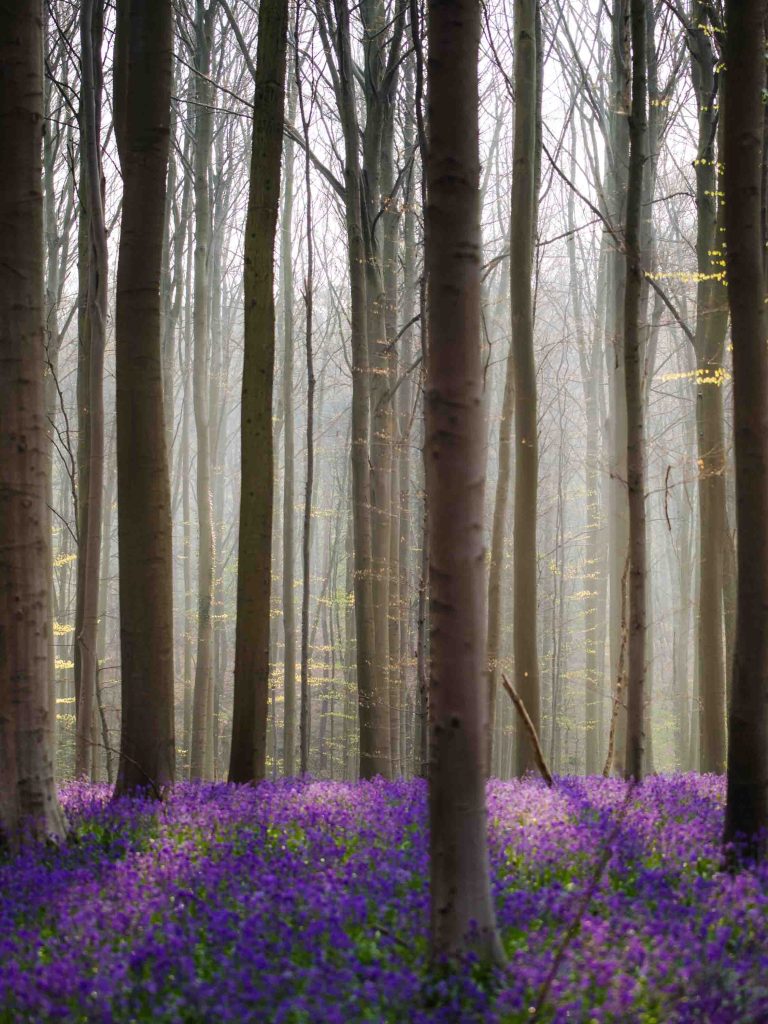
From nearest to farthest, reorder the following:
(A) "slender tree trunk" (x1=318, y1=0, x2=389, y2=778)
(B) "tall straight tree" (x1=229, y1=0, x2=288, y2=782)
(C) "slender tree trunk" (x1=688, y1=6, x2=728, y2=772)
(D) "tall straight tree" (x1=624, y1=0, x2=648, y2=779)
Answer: (D) "tall straight tree" (x1=624, y1=0, x2=648, y2=779)
(B) "tall straight tree" (x1=229, y1=0, x2=288, y2=782)
(C) "slender tree trunk" (x1=688, y1=6, x2=728, y2=772)
(A) "slender tree trunk" (x1=318, y1=0, x2=389, y2=778)

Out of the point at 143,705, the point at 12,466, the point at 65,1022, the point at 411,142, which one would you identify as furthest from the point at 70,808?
the point at 411,142

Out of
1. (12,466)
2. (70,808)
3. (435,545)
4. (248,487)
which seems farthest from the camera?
(248,487)

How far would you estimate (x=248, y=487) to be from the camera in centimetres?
851

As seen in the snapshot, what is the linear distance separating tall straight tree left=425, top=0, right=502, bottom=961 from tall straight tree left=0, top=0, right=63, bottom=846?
3381mm

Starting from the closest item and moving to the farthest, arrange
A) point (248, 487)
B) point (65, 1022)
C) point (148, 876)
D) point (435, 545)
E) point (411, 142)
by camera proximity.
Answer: point (65, 1022), point (435, 545), point (148, 876), point (248, 487), point (411, 142)

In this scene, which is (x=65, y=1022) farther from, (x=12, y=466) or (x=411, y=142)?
(x=411, y=142)

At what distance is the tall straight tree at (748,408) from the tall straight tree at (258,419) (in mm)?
3869

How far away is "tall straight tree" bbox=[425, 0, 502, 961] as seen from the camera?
3.82 metres

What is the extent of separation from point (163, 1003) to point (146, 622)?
13.9 ft

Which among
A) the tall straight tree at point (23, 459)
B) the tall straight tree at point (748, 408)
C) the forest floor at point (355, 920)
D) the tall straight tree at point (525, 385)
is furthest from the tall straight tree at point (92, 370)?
the tall straight tree at point (748, 408)

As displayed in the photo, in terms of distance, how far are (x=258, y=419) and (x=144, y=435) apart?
4.00 ft

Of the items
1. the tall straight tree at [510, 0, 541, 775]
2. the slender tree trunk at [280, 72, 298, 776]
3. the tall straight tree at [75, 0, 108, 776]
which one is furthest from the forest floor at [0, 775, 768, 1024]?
the slender tree trunk at [280, 72, 298, 776]

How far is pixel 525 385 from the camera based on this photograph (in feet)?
35.2

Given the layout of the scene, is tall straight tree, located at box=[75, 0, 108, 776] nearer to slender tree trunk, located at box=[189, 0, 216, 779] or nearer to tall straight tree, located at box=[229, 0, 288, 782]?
tall straight tree, located at box=[229, 0, 288, 782]
